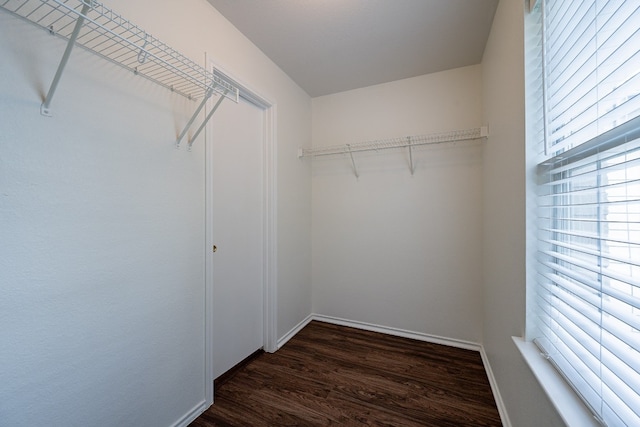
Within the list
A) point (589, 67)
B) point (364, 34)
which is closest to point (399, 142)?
point (364, 34)

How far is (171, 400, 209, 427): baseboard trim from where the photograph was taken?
1446 millimetres

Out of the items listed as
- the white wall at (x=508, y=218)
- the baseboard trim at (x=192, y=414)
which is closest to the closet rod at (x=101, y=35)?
the white wall at (x=508, y=218)

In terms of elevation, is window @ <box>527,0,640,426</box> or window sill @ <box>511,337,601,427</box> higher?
window @ <box>527,0,640,426</box>

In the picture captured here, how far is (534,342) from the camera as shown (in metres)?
1.14

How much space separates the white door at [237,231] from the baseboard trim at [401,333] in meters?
0.87

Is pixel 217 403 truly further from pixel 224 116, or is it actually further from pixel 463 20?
pixel 463 20

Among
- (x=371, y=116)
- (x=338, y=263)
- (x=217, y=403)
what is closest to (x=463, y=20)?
(x=371, y=116)

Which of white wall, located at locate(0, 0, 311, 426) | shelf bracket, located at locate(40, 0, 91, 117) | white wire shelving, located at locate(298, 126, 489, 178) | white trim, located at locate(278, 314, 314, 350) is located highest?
white wire shelving, located at locate(298, 126, 489, 178)

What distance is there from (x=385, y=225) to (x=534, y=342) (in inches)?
61.0

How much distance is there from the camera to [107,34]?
43.5 inches

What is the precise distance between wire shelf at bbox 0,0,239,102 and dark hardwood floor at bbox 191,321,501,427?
191 centimetres

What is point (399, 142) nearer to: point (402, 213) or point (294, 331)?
point (402, 213)

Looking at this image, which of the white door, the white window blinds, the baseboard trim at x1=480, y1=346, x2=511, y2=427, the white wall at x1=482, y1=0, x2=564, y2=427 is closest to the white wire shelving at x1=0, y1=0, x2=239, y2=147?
the white door

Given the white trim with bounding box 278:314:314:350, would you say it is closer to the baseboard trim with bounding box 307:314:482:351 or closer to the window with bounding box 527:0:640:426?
the baseboard trim with bounding box 307:314:482:351
